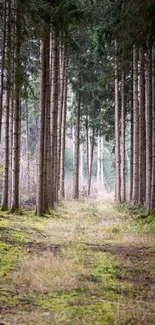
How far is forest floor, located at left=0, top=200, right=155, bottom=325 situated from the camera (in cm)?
391

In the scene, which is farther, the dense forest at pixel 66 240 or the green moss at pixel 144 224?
the green moss at pixel 144 224

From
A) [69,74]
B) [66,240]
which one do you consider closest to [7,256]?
[66,240]

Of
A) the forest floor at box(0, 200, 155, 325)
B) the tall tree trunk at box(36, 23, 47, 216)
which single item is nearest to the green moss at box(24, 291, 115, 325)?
the forest floor at box(0, 200, 155, 325)

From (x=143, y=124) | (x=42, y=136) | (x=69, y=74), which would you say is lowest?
(x=42, y=136)

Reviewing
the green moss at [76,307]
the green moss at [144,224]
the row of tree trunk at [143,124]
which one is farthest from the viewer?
→ the row of tree trunk at [143,124]

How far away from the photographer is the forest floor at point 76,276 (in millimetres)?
3908

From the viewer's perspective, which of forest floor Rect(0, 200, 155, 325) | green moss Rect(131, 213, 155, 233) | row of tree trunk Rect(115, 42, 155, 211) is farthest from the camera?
row of tree trunk Rect(115, 42, 155, 211)

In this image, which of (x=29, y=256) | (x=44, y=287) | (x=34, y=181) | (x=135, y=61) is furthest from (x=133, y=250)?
(x=34, y=181)

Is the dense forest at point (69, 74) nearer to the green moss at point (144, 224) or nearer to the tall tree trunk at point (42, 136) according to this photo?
the tall tree trunk at point (42, 136)

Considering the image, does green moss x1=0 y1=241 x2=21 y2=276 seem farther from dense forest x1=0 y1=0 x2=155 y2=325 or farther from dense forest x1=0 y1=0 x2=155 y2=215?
dense forest x1=0 y1=0 x2=155 y2=215

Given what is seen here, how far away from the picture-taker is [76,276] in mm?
5340

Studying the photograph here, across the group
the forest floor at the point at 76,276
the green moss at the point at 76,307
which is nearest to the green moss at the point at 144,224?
the forest floor at the point at 76,276

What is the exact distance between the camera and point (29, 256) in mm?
6652

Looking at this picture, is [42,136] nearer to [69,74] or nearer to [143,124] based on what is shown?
[143,124]
